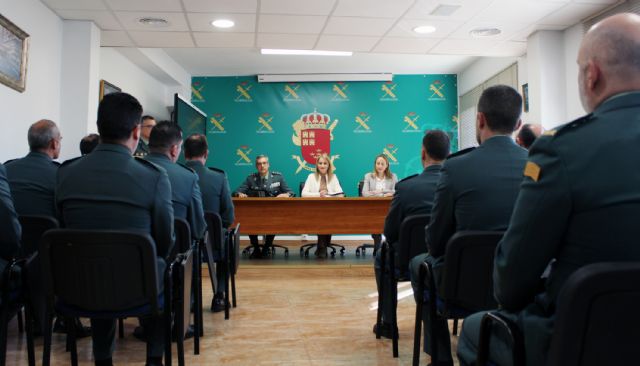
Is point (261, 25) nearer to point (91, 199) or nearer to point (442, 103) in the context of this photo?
point (91, 199)

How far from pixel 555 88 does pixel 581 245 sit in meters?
5.18

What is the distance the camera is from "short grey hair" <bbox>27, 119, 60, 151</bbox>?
260 centimetres

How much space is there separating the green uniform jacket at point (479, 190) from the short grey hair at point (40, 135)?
7.17ft

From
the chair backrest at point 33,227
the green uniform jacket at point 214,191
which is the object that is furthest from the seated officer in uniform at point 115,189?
the green uniform jacket at point 214,191

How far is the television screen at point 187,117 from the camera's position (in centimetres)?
609

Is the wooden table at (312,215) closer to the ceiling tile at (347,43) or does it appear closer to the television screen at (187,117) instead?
the television screen at (187,117)

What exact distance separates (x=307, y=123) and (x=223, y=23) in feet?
12.1

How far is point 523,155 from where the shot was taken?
5.73 feet

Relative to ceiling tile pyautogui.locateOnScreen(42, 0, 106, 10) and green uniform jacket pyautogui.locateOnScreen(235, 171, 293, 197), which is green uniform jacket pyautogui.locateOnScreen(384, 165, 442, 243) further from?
ceiling tile pyautogui.locateOnScreen(42, 0, 106, 10)

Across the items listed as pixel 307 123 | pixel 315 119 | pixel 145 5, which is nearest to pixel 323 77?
pixel 315 119

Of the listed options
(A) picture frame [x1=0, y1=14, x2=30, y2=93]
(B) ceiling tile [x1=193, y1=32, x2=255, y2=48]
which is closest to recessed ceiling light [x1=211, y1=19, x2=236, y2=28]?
(B) ceiling tile [x1=193, y1=32, x2=255, y2=48]

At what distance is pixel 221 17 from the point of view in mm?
4793

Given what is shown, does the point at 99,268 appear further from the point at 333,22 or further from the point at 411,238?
the point at 333,22

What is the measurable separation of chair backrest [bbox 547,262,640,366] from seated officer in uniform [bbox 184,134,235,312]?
9.07ft
